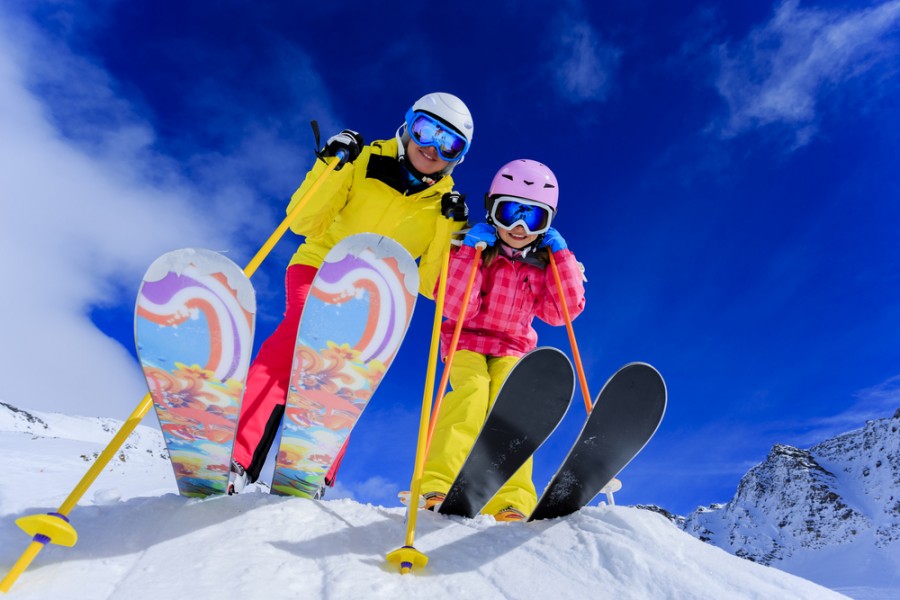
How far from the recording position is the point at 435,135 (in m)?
5.09

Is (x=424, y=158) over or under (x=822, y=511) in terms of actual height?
under

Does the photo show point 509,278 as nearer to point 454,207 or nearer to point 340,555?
point 454,207

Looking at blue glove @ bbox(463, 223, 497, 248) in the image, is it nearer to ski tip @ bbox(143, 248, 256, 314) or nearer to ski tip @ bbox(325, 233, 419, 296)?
ski tip @ bbox(325, 233, 419, 296)

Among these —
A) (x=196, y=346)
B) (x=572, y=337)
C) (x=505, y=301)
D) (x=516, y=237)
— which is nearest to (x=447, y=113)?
(x=516, y=237)

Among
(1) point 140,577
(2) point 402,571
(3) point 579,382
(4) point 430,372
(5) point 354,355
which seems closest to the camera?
Result: (1) point 140,577

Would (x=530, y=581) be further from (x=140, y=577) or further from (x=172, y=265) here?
(x=172, y=265)

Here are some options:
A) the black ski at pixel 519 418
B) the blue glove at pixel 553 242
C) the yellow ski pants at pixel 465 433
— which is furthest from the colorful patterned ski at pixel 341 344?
the blue glove at pixel 553 242

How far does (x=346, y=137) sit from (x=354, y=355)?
242 cm

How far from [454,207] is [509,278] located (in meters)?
1.02

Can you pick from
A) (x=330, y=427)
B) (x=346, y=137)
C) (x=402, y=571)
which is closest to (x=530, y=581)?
(x=402, y=571)

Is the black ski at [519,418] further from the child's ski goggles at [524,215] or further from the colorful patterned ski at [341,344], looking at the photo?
the child's ski goggles at [524,215]

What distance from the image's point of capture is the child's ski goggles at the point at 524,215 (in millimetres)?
5254

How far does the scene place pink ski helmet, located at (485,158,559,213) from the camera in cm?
530

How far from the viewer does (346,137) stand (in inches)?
180
